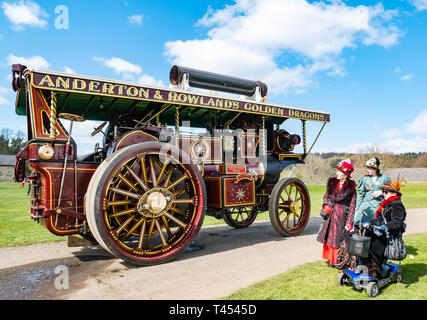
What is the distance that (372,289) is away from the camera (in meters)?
3.27

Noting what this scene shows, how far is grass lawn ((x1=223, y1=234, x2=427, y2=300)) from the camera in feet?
10.7

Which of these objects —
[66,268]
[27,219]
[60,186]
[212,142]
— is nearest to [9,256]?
[66,268]

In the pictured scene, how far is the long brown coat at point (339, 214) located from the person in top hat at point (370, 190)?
764 millimetres

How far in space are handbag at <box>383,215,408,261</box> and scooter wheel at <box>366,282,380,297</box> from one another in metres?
0.43

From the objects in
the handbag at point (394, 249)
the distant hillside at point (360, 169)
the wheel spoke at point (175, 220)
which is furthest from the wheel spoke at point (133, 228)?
the distant hillside at point (360, 169)

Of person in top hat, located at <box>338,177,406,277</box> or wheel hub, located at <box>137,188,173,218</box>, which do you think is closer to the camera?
person in top hat, located at <box>338,177,406,277</box>

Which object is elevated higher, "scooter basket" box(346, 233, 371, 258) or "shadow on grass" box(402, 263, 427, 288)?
"scooter basket" box(346, 233, 371, 258)

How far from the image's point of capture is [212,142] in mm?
6090

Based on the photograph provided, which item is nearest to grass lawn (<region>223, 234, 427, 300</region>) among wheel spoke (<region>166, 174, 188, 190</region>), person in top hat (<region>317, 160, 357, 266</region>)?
person in top hat (<region>317, 160, 357, 266</region>)

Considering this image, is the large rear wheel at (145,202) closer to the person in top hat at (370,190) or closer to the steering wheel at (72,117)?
the steering wheel at (72,117)

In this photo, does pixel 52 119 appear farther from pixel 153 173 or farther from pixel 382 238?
pixel 382 238

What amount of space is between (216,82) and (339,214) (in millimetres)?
3596

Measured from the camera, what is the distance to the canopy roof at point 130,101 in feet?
13.7

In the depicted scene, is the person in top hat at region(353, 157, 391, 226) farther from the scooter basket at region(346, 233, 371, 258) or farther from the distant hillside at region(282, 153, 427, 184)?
the distant hillside at region(282, 153, 427, 184)
